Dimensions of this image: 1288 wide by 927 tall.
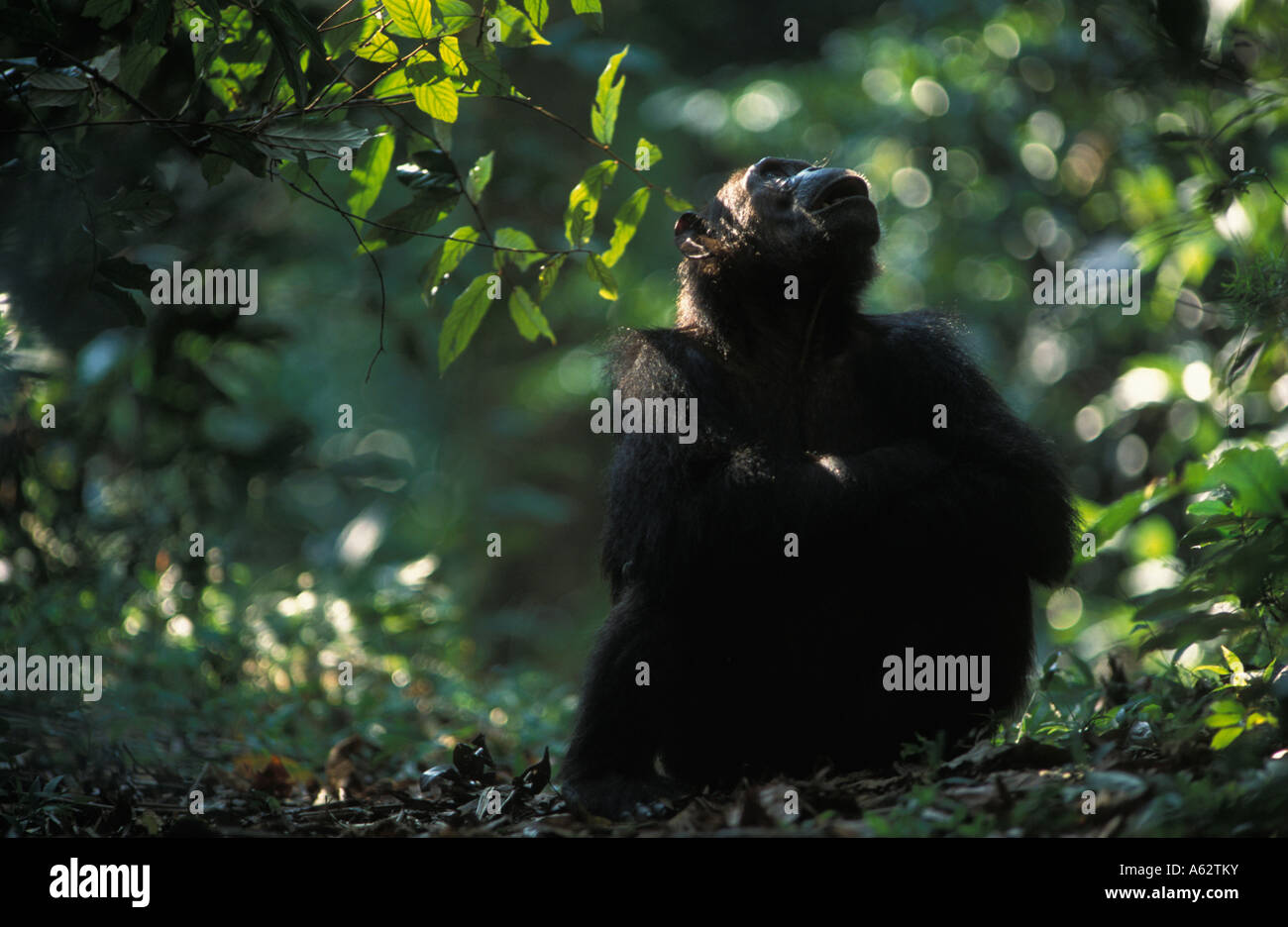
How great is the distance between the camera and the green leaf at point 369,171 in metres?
5.44

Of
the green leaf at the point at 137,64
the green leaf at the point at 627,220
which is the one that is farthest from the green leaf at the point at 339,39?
the green leaf at the point at 627,220

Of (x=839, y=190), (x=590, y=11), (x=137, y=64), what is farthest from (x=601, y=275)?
(x=137, y=64)

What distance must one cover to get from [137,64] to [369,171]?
109 centimetres

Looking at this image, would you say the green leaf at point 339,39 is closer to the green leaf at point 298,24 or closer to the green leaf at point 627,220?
the green leaf at point 298,24

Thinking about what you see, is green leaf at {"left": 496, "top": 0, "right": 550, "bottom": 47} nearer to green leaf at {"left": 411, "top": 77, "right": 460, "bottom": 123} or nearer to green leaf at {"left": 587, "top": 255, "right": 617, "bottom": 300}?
green leaf at {"left": 411, "top": 77, "right": 460, "bottom": 123}

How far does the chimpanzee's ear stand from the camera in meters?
6.42

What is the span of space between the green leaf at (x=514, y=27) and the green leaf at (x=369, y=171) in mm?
829

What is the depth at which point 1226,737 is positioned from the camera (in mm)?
3959

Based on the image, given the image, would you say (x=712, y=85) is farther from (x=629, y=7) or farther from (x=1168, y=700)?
(x=1168, y=700)

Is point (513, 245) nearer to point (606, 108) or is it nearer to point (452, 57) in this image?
point (606, 108)
